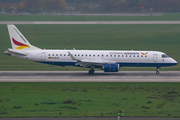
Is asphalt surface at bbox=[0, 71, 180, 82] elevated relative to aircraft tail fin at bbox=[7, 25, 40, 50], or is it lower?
lower

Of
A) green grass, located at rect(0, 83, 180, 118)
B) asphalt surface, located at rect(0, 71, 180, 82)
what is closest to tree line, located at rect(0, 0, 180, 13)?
asphalt surface, located at rect(0, 71, 180, 82)

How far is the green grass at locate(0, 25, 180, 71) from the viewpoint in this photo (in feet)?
203

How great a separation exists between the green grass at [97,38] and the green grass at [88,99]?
1443cm

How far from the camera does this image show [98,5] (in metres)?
170

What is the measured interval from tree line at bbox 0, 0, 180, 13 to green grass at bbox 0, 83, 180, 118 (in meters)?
124

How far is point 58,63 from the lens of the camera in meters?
41.1

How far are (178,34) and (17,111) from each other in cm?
6643

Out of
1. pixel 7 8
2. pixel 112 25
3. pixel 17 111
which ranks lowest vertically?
pixel 17 111

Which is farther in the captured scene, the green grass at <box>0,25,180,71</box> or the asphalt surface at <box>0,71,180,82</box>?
the green grass at <box>0,25,180,71</box>

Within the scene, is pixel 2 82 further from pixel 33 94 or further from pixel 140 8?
pixel 140 8

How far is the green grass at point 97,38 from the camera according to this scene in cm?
6184

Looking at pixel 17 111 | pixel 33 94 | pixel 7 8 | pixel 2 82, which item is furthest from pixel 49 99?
pixel 7 8

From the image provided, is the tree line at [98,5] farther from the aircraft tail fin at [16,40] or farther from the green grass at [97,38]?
the aircraft tail fin at [16,40]

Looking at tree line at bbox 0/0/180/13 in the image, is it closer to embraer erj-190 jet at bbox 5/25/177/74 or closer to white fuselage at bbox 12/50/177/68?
embraer erj-190 jet at bbox 5/25/177/74
